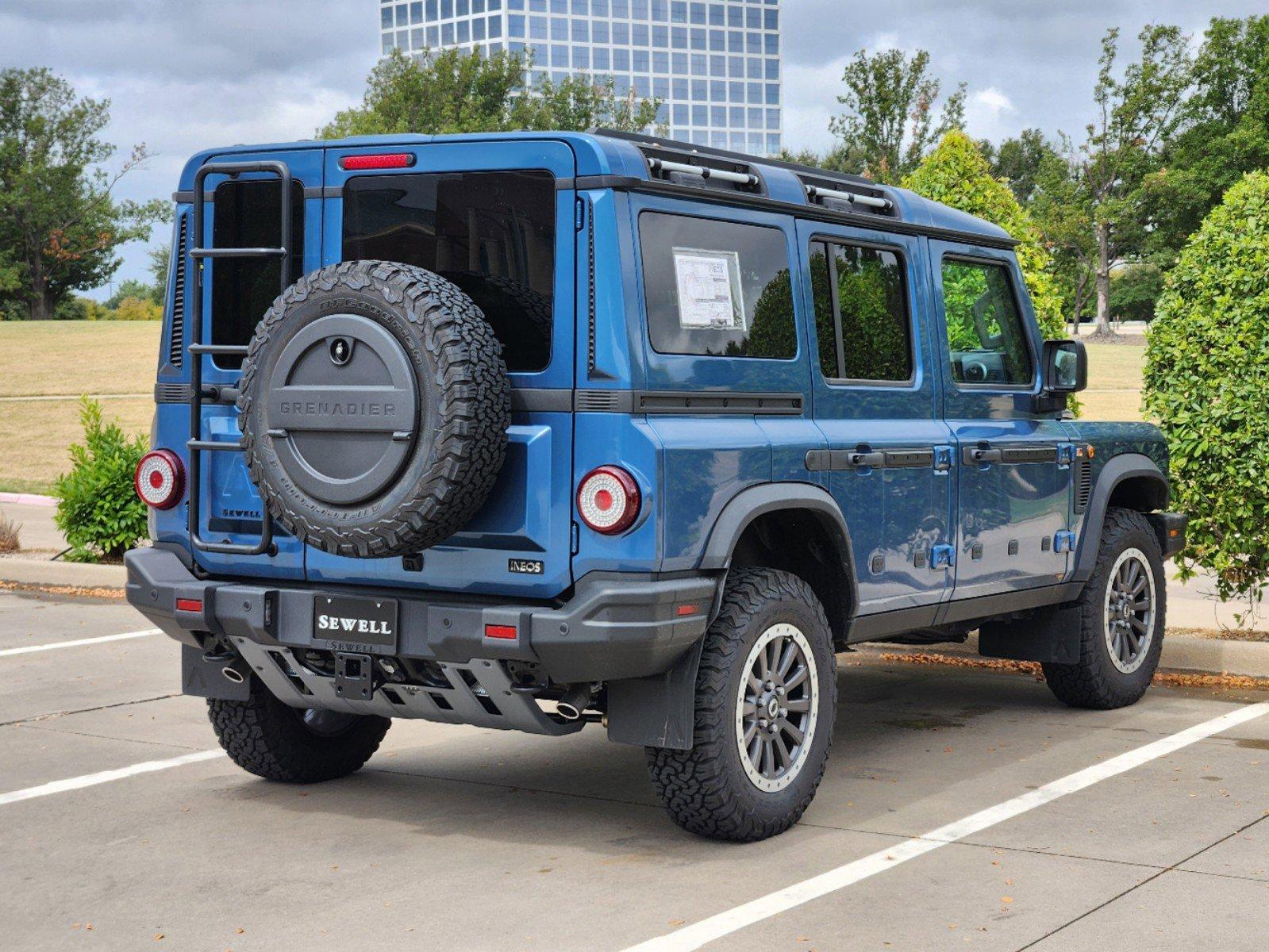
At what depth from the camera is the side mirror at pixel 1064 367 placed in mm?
7594

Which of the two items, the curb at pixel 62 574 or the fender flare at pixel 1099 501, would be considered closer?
the fender flare at pixel 1099 501

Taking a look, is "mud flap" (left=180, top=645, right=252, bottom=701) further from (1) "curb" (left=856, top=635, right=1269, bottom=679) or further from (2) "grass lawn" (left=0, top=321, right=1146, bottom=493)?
A: (2) "grass lawn" (left=0, top=321, right=1146, bottom=493)

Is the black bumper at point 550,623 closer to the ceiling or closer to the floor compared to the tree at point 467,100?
closer to the floor

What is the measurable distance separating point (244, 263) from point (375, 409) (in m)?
1.15

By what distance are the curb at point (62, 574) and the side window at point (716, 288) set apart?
8.28 m

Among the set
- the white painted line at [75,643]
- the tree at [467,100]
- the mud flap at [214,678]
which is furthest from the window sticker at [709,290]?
the tree at [467,100]

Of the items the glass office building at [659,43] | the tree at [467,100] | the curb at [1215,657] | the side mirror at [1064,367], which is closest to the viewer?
the side mirror at [1064,367]

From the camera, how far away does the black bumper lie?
16.8ft

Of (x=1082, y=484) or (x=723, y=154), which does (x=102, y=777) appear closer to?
(x=723, y=154)

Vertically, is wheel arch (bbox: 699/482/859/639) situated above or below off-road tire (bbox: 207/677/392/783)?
above

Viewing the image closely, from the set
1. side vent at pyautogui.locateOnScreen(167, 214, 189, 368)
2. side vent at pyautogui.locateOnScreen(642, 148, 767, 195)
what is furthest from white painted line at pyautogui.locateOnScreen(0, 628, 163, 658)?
side vent at pyautogui.locateOnScreen(642, 148, 767, 195)

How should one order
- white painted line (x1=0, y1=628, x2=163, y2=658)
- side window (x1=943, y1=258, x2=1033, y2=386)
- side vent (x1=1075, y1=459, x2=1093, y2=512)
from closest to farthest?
side window (x1=943, y1=258, x2=1033, y2=386) < side vent (x1=1075, y1=459, x2=1093, y2=512) < white painted line (x1=0, y1=628, x2=163, y2=658)

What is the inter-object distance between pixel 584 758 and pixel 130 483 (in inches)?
296

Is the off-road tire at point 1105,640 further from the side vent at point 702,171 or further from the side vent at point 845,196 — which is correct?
the side vent at point 702,171
